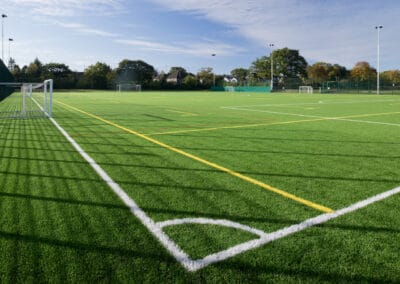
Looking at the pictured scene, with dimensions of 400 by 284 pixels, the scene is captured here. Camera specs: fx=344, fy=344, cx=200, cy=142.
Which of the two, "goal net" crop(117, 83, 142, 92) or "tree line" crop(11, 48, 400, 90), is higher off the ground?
"tree line" crop(11, 48, 400, 90)

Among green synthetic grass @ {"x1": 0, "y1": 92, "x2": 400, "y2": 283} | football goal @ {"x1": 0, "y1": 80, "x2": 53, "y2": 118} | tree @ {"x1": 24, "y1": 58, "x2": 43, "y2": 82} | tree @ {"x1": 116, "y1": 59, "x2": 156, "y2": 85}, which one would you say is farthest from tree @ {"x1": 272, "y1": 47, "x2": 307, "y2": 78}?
green synthetic grass @ {"x1": 0, "y1": 92, "x2": 400, "y2": 283}

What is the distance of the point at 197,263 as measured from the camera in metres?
2.86

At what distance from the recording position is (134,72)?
372 feet

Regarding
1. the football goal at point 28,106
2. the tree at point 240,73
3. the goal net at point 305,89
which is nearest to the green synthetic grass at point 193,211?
the football goal at point 28,106

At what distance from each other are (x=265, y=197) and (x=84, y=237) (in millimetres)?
2250

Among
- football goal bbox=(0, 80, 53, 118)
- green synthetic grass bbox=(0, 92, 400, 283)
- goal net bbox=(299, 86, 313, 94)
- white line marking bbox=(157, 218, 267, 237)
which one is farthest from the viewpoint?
goal net bbox=(299, 86, 313, 94)

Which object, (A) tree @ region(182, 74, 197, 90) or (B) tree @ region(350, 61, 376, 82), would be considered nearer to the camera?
(A) tree @ region(182, 74, 197, 90)

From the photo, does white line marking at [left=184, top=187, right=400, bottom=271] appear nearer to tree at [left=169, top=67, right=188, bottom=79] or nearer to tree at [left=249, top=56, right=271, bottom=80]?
tree at [left=249, top=56, right=271, bottom=80]

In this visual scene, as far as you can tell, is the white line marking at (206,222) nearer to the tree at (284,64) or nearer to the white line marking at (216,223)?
the white line marking at (216,223)

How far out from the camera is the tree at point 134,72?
354ft

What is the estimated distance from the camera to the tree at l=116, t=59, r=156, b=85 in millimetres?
107812

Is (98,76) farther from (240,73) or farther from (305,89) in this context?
(240,73)

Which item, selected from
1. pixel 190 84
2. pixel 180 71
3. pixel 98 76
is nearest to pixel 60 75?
pixel 98 76

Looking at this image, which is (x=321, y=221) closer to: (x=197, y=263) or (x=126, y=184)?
(x=197, y=263)
